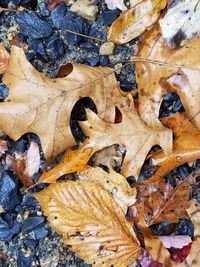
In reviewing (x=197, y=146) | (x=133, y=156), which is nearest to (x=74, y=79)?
(x=133, y=156)

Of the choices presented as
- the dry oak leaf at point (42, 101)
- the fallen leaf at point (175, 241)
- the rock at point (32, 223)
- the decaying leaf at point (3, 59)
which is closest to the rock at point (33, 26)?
the decaying leaf at point (3, 59)

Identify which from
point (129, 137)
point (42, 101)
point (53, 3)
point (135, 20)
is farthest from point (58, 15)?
point (129, 137)

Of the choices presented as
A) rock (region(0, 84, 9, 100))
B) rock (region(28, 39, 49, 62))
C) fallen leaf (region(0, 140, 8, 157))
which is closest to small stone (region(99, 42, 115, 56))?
rock (region(28, 39, 49, 62))

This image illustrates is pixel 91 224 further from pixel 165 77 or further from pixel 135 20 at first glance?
pixel 135 20

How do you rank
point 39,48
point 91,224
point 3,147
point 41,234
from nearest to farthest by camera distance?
point 91,224 < point 41,234 < point 3,147 < point 39,48

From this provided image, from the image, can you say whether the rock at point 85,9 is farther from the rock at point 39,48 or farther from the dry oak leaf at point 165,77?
the dry oak leaf at point 165,77

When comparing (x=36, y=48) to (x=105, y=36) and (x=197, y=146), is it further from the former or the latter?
(x=197, y=146)
